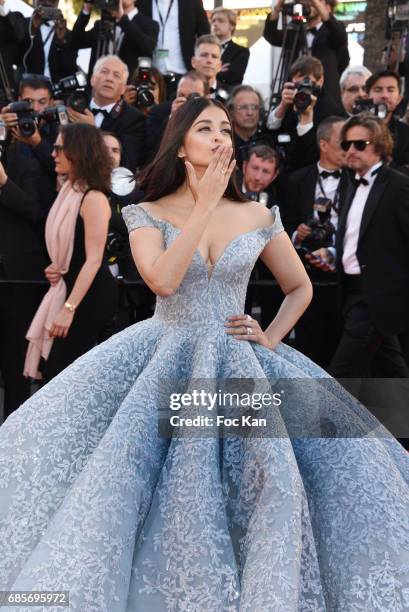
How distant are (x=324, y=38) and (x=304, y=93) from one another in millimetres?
1267

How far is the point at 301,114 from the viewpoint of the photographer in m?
6.47

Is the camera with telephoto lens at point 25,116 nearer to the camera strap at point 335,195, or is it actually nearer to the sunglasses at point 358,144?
the camera strap at point 335,195

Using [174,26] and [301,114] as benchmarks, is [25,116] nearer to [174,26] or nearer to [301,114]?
[301,114]

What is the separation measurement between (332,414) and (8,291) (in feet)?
9.90

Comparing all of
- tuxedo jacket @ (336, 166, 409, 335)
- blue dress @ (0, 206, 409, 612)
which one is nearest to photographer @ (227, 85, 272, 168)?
tuxedo jacket @ (336, 166, 409, 335)

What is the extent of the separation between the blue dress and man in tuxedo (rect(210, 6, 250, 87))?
5.29 metres

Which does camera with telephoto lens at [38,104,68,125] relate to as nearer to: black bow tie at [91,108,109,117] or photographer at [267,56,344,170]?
black bow tie at [91,108,109,117]

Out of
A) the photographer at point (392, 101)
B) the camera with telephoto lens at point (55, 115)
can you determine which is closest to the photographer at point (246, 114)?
the photographer at point (392, 101)

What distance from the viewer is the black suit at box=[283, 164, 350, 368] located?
5.70 m

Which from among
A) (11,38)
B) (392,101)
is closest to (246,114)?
(392,101)

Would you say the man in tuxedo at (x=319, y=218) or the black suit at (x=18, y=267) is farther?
the man in tuxedo at (x=319, y=218)

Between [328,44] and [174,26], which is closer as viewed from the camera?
[328,44]

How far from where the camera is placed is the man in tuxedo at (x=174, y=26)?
7797 millimetres

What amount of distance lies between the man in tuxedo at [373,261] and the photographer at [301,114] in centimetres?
122
